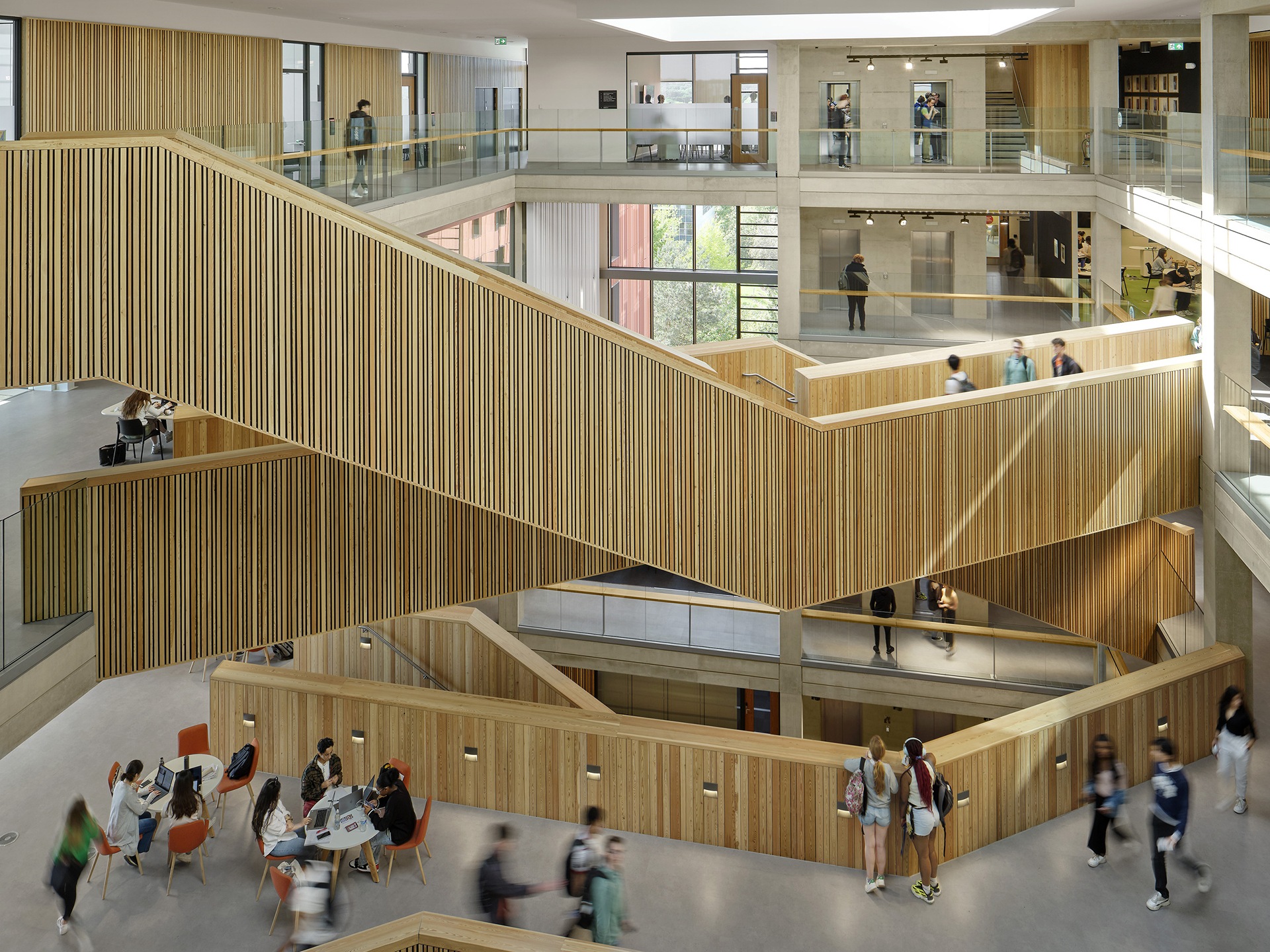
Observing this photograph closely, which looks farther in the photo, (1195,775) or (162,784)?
(1195,775)

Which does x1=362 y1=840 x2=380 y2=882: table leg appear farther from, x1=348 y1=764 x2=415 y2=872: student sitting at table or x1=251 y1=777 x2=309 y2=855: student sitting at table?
x1=251 y1=777 x2=309 y2=855: student sitting at table

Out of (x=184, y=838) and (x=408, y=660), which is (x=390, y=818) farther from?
(x=408, y=660)

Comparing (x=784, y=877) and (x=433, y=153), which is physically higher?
(x=433, y=153)

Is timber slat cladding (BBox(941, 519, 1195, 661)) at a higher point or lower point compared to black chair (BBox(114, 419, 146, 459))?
lower

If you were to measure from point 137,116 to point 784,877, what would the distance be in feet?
47.0

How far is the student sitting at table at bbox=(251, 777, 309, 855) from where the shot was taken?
30.1 ft

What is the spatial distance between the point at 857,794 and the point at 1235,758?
3.50 m

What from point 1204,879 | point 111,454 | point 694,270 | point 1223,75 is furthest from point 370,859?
point 694,270

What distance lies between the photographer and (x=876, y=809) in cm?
920

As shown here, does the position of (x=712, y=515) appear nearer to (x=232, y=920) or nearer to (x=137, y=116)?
(x=232, y=920)

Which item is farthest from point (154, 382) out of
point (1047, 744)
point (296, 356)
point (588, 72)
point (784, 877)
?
point (588, 72)

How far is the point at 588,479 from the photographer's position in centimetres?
892

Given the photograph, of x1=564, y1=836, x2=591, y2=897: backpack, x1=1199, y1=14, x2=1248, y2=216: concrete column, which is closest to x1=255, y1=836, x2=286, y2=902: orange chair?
x1=564, y1=836, x2=591, y2=897: backpack

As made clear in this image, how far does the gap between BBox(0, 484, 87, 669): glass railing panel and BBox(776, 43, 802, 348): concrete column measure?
13909 millimetres
